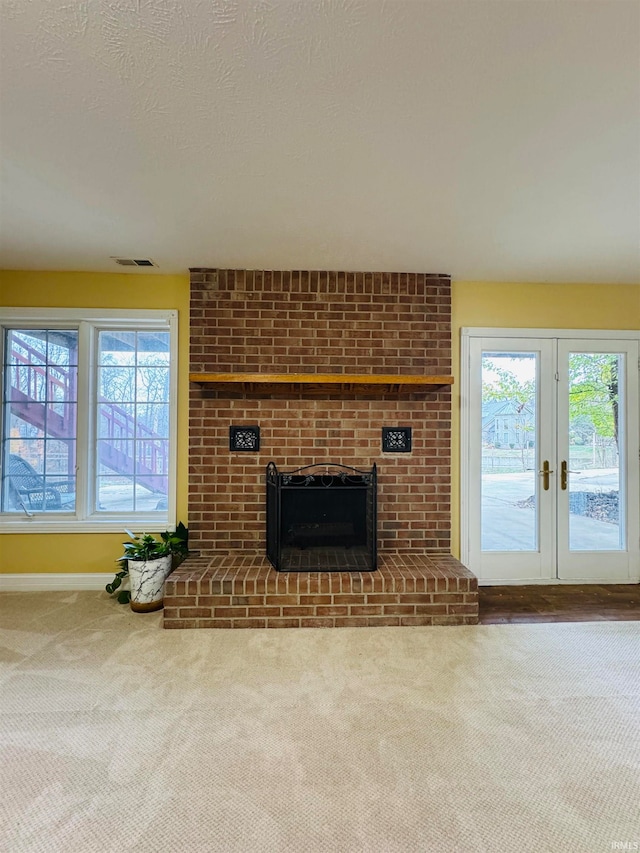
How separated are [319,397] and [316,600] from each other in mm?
1501

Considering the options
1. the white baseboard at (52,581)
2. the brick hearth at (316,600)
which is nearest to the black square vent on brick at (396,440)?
the brick hearth at (316,600)

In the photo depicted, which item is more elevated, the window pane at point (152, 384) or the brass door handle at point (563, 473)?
the window pane at point (152, 384)

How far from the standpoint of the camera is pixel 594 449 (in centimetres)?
329

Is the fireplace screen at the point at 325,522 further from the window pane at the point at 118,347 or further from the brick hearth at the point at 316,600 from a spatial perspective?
the window pane at the point at 118,347

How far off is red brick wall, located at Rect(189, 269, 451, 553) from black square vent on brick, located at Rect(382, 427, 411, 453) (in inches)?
1.6

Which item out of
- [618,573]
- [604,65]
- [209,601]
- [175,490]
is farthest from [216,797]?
[618,573]

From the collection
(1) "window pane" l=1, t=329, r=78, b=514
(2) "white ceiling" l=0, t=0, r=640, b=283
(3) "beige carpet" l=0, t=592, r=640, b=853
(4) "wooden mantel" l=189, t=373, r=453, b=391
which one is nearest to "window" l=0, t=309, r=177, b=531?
(1) "window pane" l=1, t=329, r=78, b=514

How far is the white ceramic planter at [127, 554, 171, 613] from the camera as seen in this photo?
2699 mm

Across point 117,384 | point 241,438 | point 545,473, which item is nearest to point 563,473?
point 545,473

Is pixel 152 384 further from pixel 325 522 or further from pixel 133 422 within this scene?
pixel 325 522

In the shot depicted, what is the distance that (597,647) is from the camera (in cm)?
231

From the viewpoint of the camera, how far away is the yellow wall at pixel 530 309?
3229 millimetres

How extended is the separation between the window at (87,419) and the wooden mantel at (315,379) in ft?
1.86

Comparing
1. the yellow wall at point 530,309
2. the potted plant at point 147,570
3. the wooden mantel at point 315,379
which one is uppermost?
the yellow wall at point 530,309
